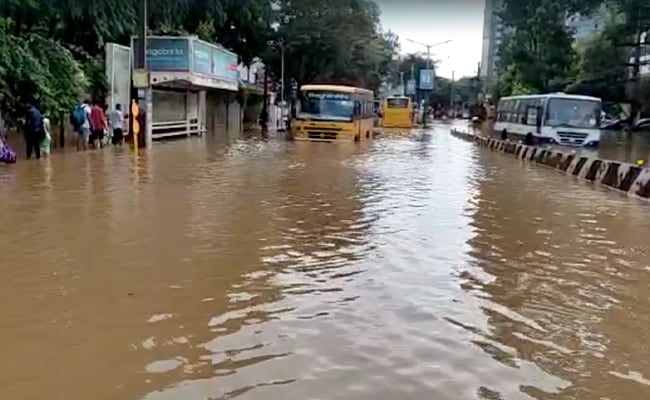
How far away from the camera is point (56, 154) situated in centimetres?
2144

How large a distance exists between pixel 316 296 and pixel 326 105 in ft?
89.8

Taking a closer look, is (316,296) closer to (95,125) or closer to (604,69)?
(95,125)

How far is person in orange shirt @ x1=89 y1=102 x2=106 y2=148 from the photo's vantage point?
78.7 ft

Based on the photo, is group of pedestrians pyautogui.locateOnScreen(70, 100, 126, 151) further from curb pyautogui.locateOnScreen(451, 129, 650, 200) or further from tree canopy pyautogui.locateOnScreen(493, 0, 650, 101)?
tree canopy pyautogui.locateOnScreen(493, 0, 650, 101)

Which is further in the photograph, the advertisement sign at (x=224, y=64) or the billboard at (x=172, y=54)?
the advertisement sign at (x=224, y=64)

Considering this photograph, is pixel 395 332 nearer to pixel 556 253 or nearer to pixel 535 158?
pixel 556 253

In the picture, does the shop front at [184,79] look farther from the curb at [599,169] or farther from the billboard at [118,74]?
the curb at [599,169]

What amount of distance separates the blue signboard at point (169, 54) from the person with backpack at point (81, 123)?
6.93 m

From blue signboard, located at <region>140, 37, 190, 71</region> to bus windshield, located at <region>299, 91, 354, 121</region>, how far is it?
5890 millimetres

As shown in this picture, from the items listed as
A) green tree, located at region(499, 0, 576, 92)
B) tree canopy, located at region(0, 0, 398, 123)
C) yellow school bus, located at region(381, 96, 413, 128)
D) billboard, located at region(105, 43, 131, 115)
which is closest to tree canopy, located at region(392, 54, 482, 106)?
tree canopy, located at region(0, 0, 398, 123)

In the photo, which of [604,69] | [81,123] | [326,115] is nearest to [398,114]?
[604,69]

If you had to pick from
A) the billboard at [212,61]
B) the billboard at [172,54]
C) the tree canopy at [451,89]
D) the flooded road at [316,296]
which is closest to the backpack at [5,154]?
the flooded road at [316,296]

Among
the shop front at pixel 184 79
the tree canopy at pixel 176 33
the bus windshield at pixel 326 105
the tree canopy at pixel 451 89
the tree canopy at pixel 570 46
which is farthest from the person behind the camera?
the tree canopy at pixel 451 89

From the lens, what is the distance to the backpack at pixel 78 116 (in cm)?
2298
